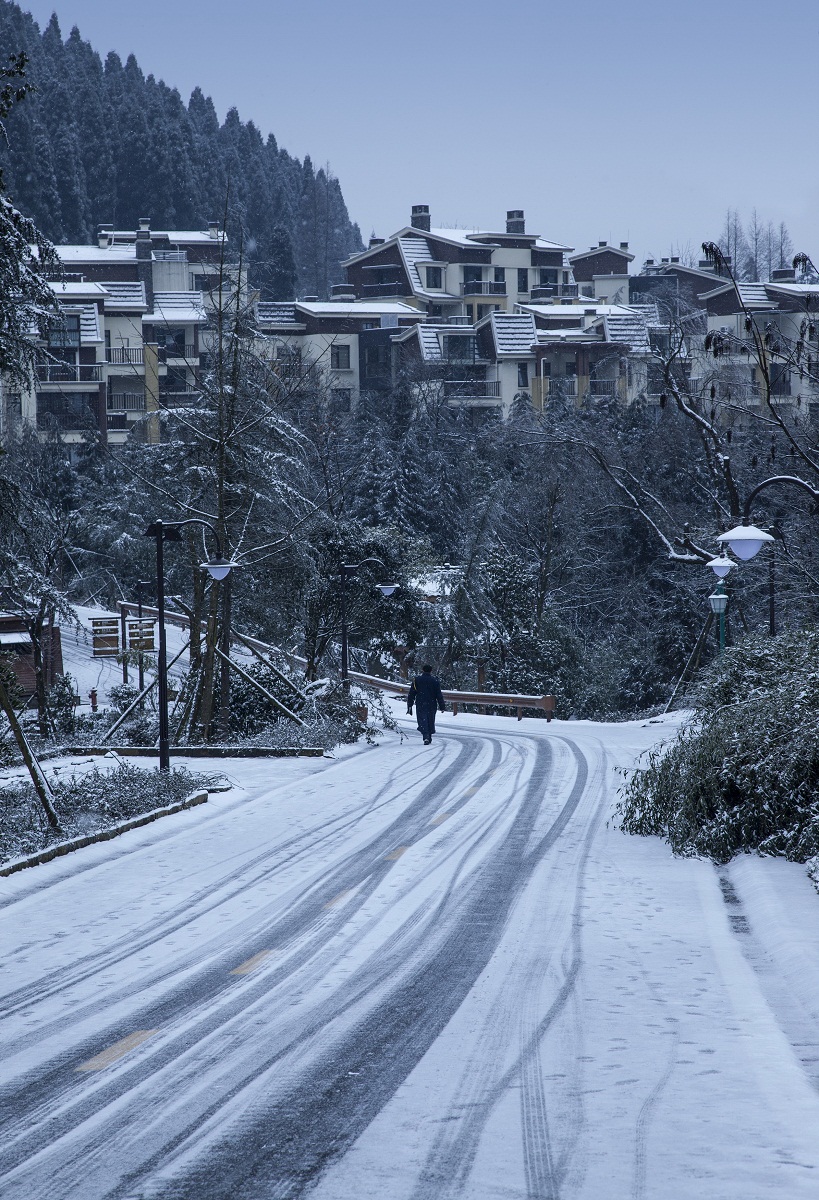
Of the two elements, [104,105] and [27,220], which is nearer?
[27,220]

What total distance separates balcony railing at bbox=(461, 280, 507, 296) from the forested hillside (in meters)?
14.3

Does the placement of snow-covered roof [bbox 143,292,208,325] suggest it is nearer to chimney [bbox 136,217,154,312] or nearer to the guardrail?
chimney [bbox 136,217,154,312]

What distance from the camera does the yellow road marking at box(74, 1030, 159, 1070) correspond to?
7387mm

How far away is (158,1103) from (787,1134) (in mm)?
3104

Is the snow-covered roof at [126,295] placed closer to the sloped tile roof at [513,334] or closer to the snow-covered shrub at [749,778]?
the sloped tile roof at [513,334]

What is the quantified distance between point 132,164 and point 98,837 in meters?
115

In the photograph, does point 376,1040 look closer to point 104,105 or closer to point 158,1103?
point 158,1103

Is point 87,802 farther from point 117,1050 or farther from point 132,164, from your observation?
point 132,164

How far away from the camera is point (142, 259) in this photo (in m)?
86.0

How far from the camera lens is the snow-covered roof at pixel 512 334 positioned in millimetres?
79812

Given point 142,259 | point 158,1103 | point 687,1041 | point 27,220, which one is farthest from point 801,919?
point 142,259

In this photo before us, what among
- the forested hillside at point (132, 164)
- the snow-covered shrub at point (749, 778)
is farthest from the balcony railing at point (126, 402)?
the snow-covered shrub at point (749, 778)

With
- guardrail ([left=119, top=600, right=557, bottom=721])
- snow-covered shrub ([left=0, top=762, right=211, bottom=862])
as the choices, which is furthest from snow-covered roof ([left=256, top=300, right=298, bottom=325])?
snow-covered shrub ([left=0, top=762, right=211, bottom=862])

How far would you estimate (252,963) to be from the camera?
9.66 meters
